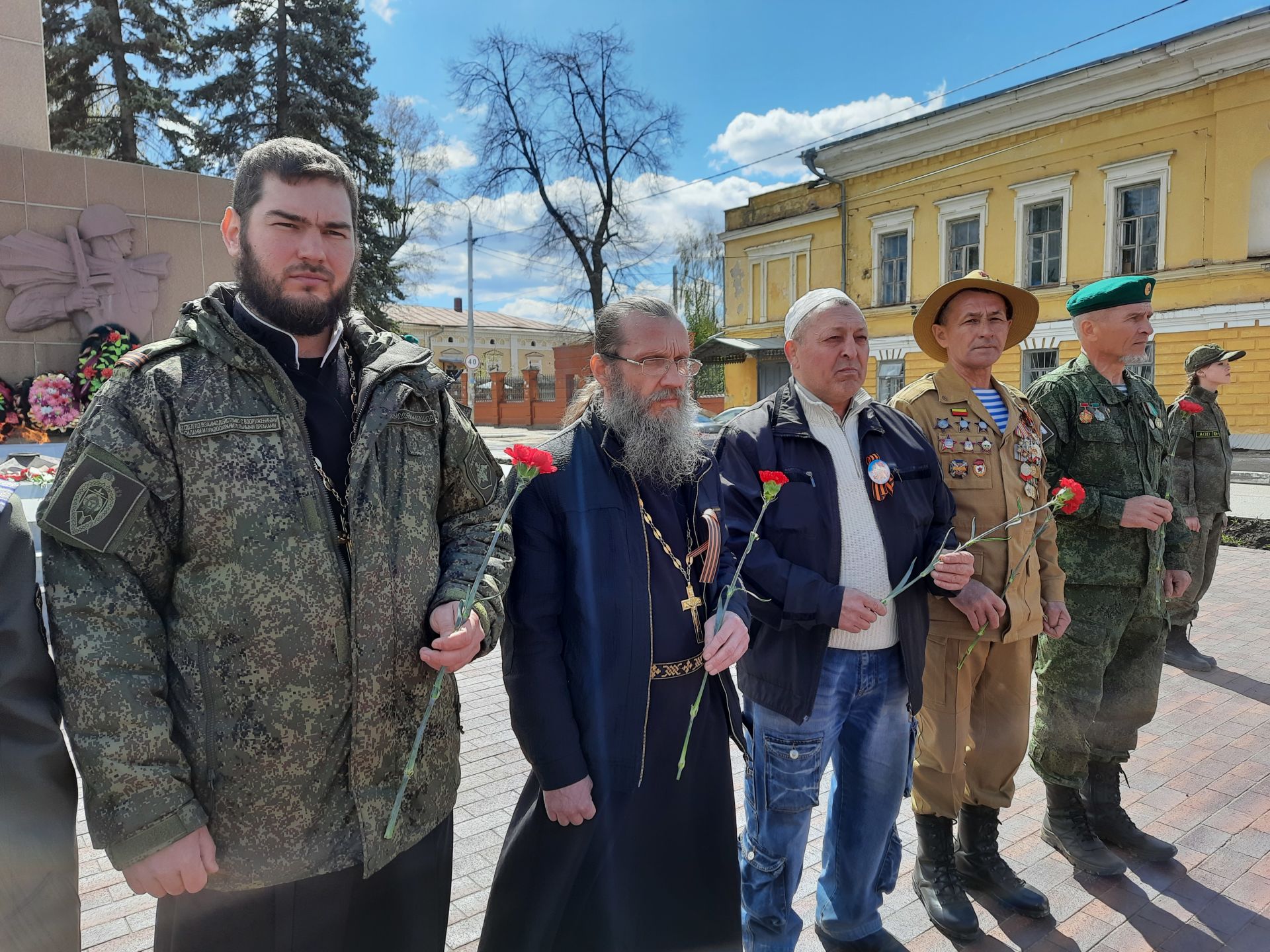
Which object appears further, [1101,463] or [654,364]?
[1101,463]

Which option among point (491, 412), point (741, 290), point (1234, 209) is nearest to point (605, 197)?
point (741, 290)

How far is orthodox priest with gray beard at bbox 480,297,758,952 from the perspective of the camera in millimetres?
1992

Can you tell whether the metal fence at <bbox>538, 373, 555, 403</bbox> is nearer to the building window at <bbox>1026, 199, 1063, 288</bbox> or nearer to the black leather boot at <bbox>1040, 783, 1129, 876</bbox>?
the building window at <bbox>1026, 199, 1063, 288</bbox>

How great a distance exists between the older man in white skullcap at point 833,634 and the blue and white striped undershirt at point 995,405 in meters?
0.47

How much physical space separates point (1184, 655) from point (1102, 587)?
3.08 meters

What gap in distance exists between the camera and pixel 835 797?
2.55 metres

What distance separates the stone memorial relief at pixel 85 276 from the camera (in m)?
7.12

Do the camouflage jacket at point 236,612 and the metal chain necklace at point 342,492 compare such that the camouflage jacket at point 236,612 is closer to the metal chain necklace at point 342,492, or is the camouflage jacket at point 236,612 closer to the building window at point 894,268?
the metal chain necklace at point 342,492

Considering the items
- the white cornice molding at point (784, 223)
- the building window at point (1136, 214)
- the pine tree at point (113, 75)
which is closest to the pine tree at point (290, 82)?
the pine tree at point (113, 75)

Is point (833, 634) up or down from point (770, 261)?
down

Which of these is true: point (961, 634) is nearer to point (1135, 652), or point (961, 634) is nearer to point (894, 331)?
point (1135, 652)

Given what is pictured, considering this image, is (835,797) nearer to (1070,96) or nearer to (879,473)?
(879,473)

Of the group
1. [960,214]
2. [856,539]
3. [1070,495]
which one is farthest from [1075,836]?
[960,214]

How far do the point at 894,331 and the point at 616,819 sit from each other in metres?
22.3
